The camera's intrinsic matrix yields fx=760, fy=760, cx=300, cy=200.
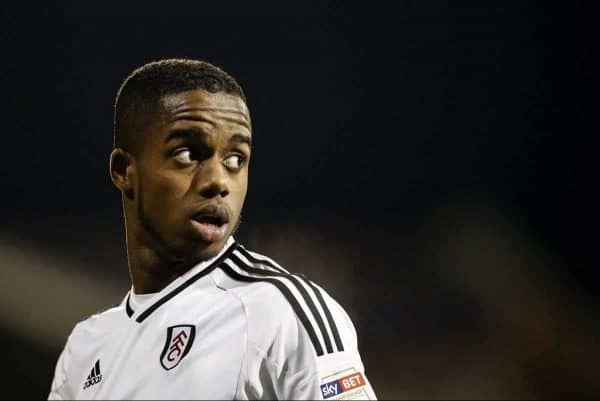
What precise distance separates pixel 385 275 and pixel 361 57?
79cm

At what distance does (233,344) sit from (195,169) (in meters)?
0.28

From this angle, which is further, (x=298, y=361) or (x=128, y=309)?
(x=128, y=309)

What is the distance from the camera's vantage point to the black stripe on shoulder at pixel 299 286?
3.47 feet

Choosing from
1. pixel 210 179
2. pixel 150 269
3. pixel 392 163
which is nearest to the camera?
pixel 210 179

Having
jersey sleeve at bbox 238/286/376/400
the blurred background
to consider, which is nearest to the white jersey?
jersey sleeve at bbox 238/286/376/400

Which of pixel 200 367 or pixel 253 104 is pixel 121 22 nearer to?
pixel 253 104

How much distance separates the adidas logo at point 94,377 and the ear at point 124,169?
283mm

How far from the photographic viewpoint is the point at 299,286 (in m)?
1.12

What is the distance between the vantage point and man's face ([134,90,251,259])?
116 centimetres

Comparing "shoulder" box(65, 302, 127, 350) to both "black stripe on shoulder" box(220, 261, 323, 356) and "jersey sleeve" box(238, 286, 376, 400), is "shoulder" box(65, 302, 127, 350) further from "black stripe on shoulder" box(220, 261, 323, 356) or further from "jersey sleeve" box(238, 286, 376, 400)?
"jersey sleeve" box(238, 286, 376, 400)

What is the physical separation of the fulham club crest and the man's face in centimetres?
14

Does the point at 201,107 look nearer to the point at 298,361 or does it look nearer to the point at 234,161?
the point at 234,161

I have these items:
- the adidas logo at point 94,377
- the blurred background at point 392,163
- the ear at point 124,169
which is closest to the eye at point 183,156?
the ear at point 124,169

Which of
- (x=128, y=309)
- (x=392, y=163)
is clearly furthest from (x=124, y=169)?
(x=392, y=163)
